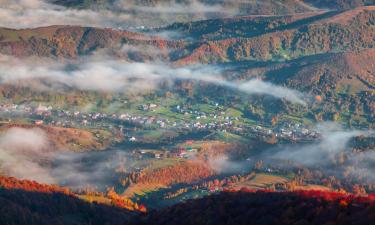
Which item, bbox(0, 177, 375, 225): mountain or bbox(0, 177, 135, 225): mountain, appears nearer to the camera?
bbox(0, 177, 375, 225): mountain

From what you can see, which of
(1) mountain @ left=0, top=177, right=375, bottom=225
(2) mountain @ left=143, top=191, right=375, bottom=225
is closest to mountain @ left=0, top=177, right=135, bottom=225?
(1) mountain @ left=0, top=177, right=375, bottom=225

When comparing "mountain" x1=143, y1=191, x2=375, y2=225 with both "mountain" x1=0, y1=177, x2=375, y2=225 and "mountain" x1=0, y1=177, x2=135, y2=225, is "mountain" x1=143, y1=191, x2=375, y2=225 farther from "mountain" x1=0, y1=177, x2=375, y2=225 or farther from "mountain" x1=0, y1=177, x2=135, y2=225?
"mountain" x1=0, y1=177, x2=135, y2=225

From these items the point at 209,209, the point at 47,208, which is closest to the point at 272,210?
the point at 209,209

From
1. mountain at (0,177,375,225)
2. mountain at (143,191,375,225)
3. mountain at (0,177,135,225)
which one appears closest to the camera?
mountain at (143,191,375,225)

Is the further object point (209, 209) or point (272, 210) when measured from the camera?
point (209, 209)

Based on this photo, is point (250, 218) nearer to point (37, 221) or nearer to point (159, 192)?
point (37, 221)

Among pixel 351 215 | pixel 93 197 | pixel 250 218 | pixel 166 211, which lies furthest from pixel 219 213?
pixel 93 197

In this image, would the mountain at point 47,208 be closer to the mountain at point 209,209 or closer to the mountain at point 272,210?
the mountain at point 209,209

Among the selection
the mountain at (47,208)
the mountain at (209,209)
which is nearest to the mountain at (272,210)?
the mountain at (209,209)

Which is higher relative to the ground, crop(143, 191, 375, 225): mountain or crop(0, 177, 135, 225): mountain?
crop(143, 191, 375, 225): mountain

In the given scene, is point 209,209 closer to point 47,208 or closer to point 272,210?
point 272,210

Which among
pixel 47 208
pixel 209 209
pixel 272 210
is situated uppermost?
pixel 272 210
